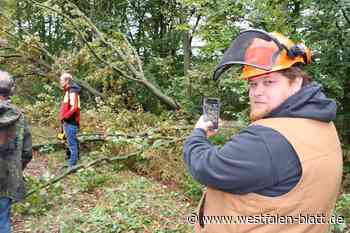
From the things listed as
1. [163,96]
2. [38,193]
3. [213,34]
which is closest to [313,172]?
[38,193]

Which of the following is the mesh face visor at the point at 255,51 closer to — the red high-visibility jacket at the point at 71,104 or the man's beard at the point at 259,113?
the man's beard at the point at 259,113

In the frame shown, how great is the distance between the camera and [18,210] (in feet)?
19.6

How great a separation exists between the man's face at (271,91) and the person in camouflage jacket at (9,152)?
8.65ft

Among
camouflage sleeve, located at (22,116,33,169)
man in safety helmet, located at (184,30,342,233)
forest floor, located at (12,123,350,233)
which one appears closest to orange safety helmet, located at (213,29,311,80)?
man in safety helmet, located at (184,30,342,233)

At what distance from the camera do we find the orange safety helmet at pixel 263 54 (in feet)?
7.18

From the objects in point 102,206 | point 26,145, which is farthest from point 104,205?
point 26,145

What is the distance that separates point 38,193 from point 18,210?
13.5 inches

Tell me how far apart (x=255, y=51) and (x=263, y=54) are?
0.15 feet

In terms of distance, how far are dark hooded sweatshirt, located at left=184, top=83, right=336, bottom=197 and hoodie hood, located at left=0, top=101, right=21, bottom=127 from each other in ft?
8.01

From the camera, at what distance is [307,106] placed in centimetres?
216

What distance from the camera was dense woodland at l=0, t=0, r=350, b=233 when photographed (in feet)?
19.7

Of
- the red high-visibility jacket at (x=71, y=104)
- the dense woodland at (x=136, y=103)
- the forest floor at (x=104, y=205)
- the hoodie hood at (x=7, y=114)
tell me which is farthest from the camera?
the red high-visibility jacket at (x=71, y=104)

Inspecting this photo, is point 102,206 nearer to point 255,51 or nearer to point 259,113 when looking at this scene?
point 259,113

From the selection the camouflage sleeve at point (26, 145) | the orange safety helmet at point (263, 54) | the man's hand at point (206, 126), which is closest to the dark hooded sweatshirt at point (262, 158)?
the orange safety helmet at point (263, 54)
